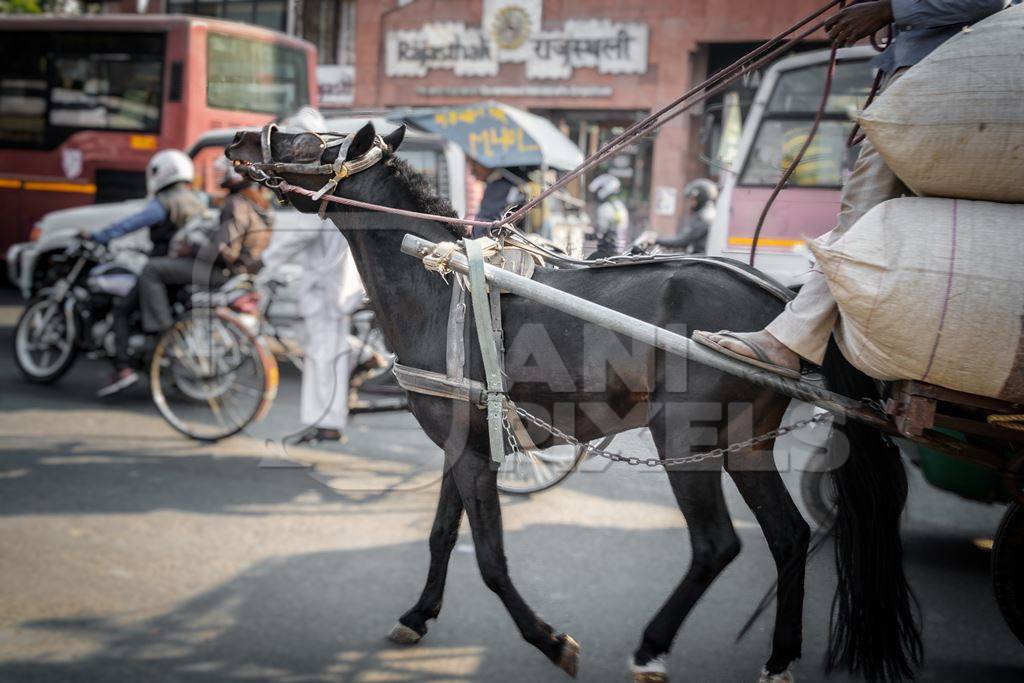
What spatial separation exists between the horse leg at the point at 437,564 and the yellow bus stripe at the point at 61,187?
1081 cm

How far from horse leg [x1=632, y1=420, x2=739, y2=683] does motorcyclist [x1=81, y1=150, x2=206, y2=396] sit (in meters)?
5.07

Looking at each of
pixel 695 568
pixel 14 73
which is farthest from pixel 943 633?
pixel 14 73

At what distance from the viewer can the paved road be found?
3225mm

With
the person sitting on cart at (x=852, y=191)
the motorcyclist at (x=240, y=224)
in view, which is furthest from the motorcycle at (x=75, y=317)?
the person sitting on cart at (x=852, y=191)

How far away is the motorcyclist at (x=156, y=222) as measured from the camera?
6.58m

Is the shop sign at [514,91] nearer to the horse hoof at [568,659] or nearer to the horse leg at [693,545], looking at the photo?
the horse leg at [693,545]

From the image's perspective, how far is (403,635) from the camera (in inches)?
130

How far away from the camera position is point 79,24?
477 inches

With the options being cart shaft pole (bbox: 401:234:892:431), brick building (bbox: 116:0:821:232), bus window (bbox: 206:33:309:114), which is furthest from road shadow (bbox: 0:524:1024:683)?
brick building (bbox: 116:0:821:232)

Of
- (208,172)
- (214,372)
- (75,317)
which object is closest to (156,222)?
(75,317)

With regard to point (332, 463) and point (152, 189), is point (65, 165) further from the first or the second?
point (332, 463)

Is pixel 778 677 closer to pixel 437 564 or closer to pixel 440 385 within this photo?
pixel 437 564

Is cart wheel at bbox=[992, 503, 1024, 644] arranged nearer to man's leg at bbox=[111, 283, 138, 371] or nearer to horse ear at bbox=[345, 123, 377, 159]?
horse ear at bbox=[345, 123, 377, 159]

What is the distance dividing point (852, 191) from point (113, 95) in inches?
469
